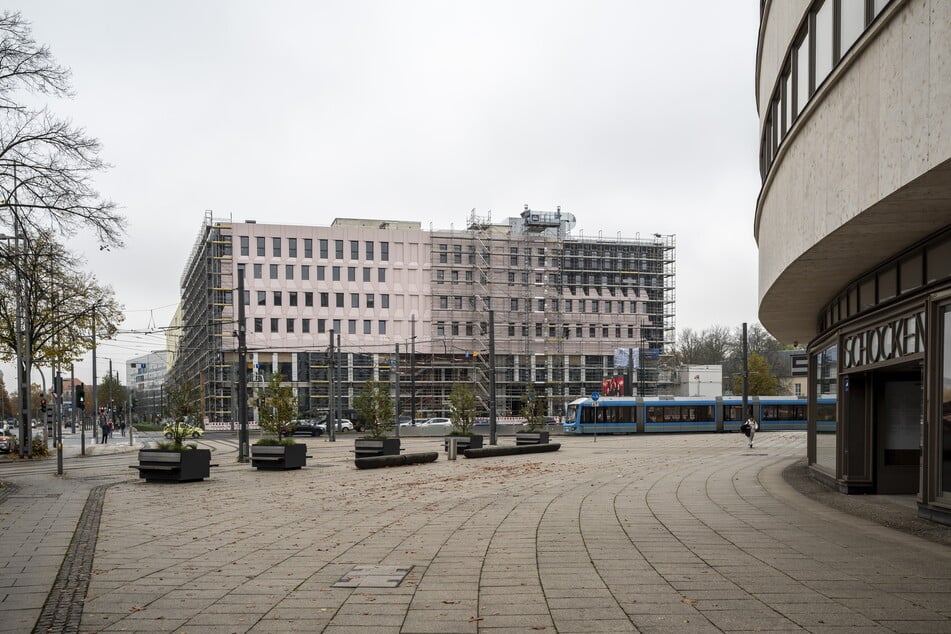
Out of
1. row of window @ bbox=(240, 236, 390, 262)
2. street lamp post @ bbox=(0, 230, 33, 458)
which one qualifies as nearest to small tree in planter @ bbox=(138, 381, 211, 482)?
street lamp post @ bbox=(0, 230, 33, 458)

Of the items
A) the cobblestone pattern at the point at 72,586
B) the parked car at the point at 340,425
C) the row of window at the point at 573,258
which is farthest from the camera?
the row of window at the point at 573,258

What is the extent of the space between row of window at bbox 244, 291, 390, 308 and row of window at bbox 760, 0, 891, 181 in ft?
244

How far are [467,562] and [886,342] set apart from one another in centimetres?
849

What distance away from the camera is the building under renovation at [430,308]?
87812 mm

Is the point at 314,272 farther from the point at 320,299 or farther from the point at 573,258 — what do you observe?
the point at 573,258

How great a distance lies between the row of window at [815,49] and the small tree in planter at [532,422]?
21.6 metres

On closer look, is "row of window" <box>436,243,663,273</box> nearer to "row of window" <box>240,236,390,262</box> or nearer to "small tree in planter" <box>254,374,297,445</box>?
"row of window" <box>240,236,390,262</box>

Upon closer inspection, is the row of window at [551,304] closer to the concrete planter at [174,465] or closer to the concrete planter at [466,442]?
the concrete planter at [466,442]

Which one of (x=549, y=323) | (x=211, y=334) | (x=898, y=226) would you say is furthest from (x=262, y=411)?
(x=549, y=323)

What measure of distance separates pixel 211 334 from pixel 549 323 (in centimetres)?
3625

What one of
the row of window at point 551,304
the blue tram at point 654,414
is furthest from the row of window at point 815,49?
the row of window at point 551,304

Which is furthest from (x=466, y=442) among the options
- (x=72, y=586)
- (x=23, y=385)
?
(x=72, y=586)

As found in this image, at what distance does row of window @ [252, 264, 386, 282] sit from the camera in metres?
87.9

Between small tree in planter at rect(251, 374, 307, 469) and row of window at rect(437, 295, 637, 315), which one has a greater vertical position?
row of window at rect(437, 295, 637, 315)
